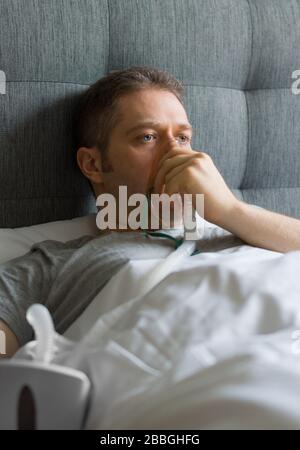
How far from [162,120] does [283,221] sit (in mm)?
331

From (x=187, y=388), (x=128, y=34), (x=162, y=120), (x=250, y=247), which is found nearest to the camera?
(x=187, y=388)

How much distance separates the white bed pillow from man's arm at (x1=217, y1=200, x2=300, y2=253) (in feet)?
1.05

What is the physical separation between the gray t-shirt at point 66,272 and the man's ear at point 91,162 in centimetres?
18

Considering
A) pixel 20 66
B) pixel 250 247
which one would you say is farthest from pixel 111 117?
pixel 250 247

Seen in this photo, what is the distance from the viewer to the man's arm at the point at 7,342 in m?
1.05

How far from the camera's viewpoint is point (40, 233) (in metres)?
1.34

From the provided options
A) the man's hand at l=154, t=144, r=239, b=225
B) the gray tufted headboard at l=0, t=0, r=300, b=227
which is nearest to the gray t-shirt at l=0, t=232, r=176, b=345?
the man's hand at l=154, t=144, r=239, b=225

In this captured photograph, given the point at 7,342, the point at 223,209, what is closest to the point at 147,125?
the point at 223,209

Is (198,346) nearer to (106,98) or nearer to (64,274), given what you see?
(64,274)

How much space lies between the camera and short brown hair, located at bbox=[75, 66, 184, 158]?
135cm

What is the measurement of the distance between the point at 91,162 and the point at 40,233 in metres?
0.20

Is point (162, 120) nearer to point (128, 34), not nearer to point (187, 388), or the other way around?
point (128, 34)

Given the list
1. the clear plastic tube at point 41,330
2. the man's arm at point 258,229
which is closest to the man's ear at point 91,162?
the man's arm at point 258,229

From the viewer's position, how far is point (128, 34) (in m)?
1.43
